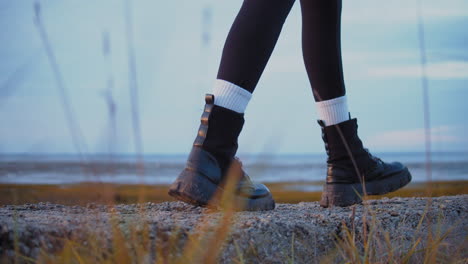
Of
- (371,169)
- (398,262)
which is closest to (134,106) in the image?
(398,262)

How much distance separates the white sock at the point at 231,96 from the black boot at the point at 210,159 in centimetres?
2

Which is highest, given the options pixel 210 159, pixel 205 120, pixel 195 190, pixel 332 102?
pixel 332 102

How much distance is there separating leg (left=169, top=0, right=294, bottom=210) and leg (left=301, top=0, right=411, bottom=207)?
14.2 inches

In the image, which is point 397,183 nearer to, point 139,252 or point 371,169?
point 371,169

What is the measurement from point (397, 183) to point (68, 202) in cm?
165

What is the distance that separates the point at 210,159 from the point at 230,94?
0.27m

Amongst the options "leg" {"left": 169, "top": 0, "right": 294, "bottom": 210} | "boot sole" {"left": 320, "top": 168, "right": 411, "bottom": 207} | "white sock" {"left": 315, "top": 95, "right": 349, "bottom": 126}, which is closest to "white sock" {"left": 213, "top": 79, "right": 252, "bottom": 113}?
"leg" {"left": 169, "top": 0, "right": 294, "bottom": 210}

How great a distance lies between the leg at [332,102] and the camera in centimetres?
213

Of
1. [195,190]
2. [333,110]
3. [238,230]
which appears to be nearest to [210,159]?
[195,190]

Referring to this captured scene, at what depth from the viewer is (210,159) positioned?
72.8 inches

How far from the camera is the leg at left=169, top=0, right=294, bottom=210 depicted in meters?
1.75

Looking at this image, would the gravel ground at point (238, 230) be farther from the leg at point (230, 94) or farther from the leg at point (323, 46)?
the leg at point (323, 46)

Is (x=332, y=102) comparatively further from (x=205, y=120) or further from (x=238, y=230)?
(x=238, y=230)

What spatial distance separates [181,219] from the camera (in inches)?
64.6
